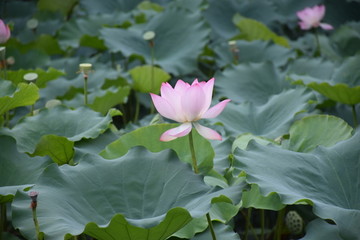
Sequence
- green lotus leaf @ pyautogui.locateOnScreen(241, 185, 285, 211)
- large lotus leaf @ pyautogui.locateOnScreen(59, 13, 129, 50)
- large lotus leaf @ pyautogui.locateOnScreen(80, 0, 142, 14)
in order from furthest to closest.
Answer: large lotus leaf @ pyautogui.locateOnScreen(80, 0, 142, 14) < large lotus leaf @ pyautogui.locateOnScreen(59, 13, 129, 50) < green lotus leaf @ pyautogui.locateOnScreen(241, 185, 285, 211)

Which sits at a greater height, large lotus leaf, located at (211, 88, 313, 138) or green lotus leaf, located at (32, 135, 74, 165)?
green lotus leaf, located at (32, 135, 74, 165)

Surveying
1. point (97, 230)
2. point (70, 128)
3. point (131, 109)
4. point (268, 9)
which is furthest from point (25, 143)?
point (268, 9)

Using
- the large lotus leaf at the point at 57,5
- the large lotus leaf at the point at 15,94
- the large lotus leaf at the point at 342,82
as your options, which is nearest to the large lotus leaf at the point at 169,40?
the large lotus leaf at the point at 342,82

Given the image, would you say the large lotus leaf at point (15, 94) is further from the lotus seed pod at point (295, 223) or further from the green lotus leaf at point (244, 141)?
the lotus seed pod at point (295, 223)

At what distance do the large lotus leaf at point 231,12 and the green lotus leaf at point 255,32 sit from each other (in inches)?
9.0

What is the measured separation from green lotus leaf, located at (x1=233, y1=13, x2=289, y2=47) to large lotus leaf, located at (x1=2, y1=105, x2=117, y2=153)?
118 cm

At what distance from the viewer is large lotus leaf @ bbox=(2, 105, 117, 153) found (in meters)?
1.46

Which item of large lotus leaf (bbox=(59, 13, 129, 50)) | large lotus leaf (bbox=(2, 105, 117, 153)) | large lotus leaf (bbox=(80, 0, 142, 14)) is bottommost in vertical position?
large lotus leaf (bbox=(80, 0, 142, 14))

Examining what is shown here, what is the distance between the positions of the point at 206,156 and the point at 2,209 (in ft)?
1.71

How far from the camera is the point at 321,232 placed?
1.15 m

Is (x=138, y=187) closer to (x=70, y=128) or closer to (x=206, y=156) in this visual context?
(x=206, y=156)

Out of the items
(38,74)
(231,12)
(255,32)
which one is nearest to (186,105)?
(38,74)

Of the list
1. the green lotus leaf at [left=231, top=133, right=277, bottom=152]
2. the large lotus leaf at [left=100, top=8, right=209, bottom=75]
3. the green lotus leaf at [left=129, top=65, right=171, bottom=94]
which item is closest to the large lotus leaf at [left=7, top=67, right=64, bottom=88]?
the green lotus leaf at [left=129, top=65, right=171, bottom=94]

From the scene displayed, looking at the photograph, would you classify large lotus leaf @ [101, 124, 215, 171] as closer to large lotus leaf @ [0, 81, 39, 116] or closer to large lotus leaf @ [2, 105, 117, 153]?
large lotus leaf @ [2, 105, 117, 153]
